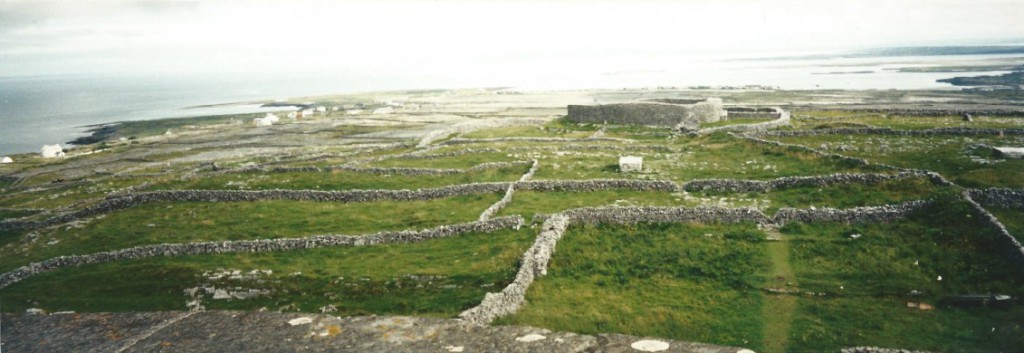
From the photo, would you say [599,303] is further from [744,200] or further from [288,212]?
[288,212]

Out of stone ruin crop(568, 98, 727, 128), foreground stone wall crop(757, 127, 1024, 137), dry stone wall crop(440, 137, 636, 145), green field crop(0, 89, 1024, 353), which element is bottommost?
green field crop(0, 89, 1024, 353)

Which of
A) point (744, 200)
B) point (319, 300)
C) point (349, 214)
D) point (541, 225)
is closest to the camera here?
point (319, 300)

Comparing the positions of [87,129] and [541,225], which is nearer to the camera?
[541,225]

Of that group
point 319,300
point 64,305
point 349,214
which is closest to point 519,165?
point 349,214

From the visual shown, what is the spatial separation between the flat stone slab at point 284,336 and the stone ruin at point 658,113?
41.6 meters

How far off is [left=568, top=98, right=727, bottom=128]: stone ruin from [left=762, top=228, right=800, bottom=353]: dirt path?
31.1 metres

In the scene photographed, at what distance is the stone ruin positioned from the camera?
160 feet

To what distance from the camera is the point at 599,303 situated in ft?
47.0

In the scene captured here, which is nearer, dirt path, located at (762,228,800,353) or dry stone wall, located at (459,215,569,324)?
dirt path, located at (762,228,800,353)

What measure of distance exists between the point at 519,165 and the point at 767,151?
1610 centimetres

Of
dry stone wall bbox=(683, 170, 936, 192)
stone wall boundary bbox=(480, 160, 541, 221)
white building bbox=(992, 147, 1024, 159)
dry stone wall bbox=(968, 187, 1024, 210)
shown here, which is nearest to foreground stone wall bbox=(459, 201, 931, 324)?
dry stone wall bbox=(968, 187, 1024, 210)

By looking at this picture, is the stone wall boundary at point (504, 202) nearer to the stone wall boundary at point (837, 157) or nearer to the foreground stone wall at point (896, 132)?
the stone wall boundary at point (837, 157)

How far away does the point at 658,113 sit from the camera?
5016 centimetres

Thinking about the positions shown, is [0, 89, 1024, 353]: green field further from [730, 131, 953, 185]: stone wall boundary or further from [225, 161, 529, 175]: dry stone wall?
[225, 161, 529, 175]: dry stone wall
